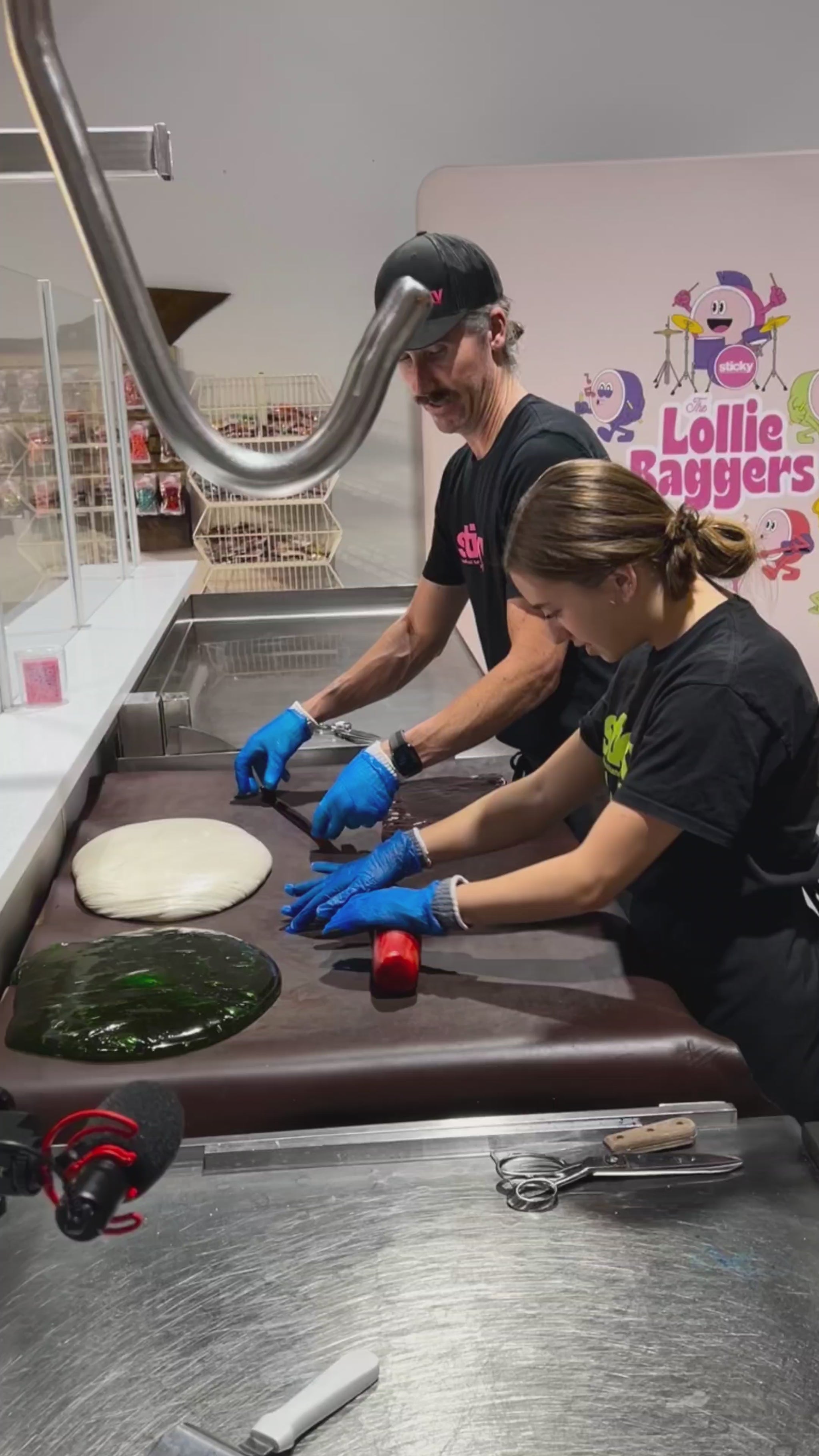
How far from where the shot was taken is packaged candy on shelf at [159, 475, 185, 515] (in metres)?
3.56

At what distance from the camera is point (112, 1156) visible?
57 centimetres

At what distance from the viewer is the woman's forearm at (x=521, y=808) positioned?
4.78 feet

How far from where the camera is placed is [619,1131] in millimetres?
953

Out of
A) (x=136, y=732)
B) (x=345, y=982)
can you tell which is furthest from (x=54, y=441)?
(x=345, y=982)

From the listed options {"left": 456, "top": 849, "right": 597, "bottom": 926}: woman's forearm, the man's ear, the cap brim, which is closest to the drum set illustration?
the man's ear

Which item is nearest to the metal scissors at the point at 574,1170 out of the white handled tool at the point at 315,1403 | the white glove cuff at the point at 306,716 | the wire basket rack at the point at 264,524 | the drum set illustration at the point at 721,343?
the white handled tool at the point at 315,1403

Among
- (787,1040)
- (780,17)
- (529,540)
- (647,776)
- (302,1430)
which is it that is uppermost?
(780,17)

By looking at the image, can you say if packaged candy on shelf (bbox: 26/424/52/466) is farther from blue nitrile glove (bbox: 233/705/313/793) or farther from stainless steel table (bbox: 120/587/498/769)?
blue nitrile glove (bbox: 233/705/313/793)

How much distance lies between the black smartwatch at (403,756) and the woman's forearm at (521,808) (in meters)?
0.20

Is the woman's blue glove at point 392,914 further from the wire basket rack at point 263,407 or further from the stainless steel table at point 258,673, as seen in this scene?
the wire basket rack at point 263,407

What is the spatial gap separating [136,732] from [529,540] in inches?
38.4

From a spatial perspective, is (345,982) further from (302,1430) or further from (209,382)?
(209,382)

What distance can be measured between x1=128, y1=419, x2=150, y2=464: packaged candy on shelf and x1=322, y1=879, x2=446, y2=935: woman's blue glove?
2525 mm

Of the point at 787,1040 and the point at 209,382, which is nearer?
the point at 787,1040
